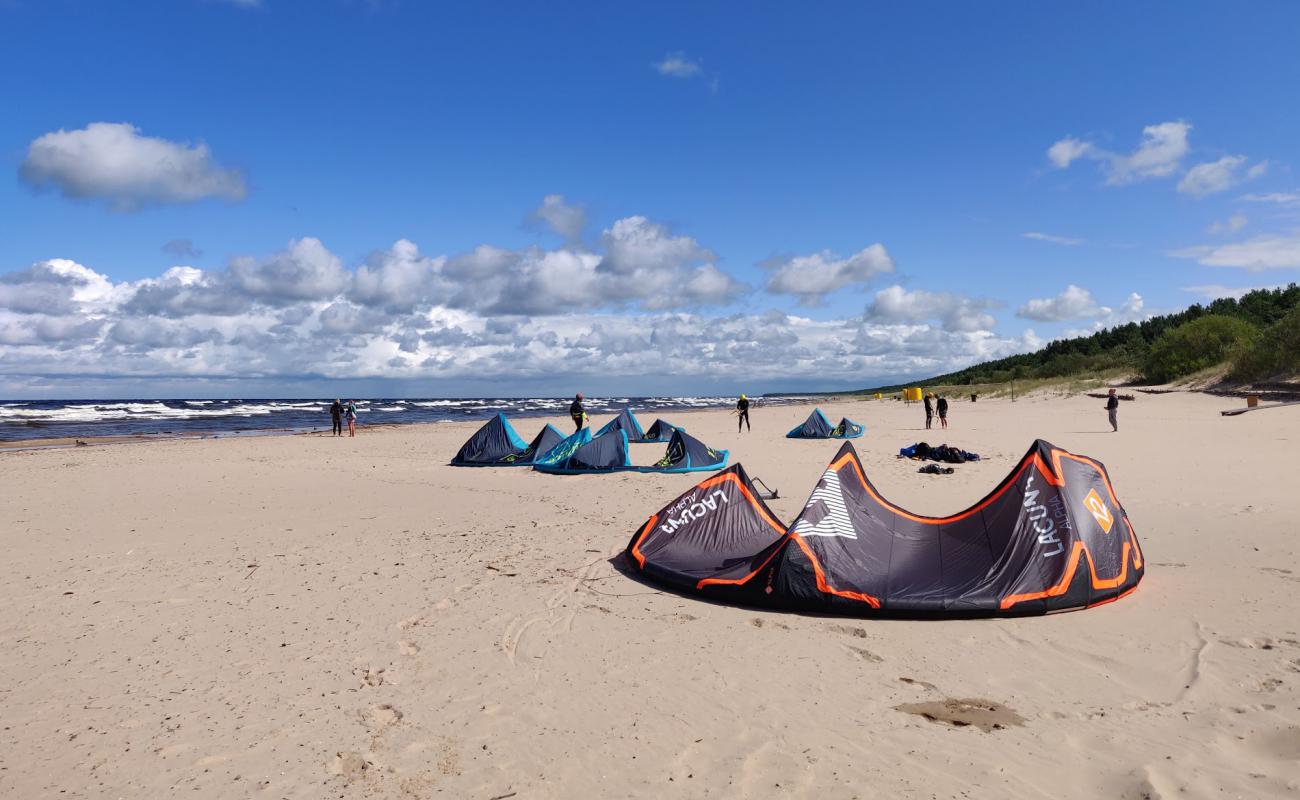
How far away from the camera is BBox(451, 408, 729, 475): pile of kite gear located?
16.8 metres

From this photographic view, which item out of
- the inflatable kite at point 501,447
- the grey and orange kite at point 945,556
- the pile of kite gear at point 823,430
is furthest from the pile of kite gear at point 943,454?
the grey and orange kite at point 945,556

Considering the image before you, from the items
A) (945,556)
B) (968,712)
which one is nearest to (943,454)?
(945,556)

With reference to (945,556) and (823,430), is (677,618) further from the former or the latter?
(823,430)

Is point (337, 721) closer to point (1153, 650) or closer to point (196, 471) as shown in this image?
point (1153, 650)

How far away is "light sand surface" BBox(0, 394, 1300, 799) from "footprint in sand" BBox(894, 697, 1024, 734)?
24 mm

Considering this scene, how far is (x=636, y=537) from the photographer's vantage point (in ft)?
27.2

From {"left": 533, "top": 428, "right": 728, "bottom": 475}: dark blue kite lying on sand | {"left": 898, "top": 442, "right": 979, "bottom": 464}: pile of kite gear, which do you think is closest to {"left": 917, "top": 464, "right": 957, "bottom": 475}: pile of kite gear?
{"left": 898, "top": 442, "right": 979, "bottom": 464}: pile of kite gear

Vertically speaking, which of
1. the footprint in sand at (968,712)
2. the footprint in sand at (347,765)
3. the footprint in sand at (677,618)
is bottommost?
the footprint in sand at (968,712)

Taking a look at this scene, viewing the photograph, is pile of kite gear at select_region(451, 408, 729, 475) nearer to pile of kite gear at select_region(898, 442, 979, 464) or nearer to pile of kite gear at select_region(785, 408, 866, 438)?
pile of kite gear at select_region(898, 442, 979, 464)

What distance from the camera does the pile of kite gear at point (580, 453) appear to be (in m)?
16.8

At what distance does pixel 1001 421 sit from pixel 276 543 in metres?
30.1

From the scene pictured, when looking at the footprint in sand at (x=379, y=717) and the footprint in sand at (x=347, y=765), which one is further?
the footprint in sand at (x=379, y=717)

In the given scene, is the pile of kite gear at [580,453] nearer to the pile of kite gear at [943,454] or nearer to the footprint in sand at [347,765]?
the pile of kite gear at [943,454]

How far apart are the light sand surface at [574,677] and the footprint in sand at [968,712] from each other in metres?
0.02
